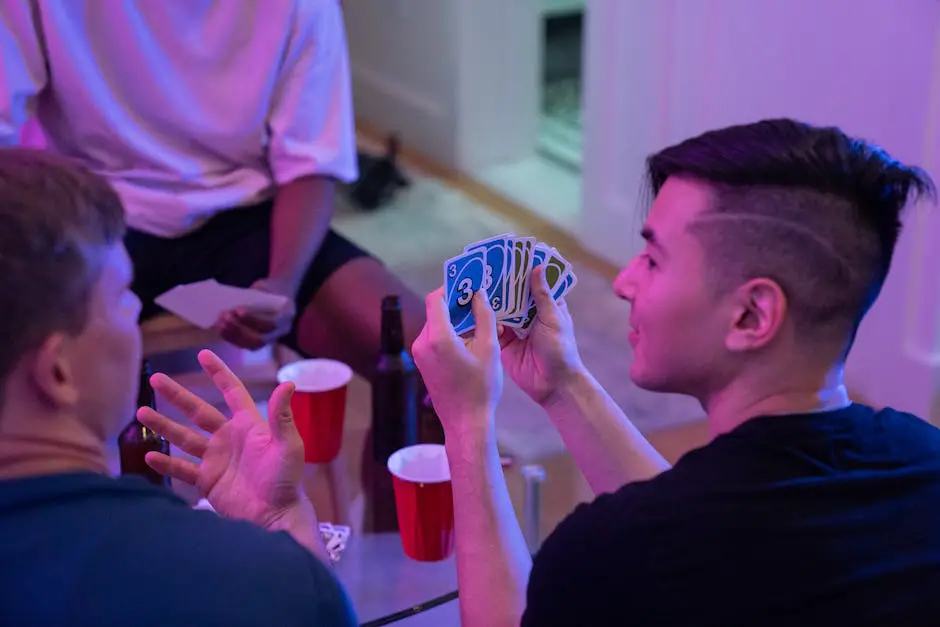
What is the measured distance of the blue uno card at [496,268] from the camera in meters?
1.30

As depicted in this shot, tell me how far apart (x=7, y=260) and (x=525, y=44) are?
371cm

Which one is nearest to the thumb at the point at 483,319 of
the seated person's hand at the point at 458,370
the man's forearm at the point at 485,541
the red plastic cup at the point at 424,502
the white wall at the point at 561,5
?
the seated person's hand at the point at 458,370

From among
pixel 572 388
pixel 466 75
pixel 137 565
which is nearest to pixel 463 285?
pixel 572 388

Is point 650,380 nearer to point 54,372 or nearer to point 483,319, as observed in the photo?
point 483,319

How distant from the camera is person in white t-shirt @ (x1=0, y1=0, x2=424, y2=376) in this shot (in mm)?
2146

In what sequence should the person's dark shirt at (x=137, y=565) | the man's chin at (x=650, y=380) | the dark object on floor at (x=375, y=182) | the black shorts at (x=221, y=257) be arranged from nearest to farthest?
the person's dark shirt at (x=137, y=565)
the man's chin at (x=650, y=380)
the black shorts at (x=221, y=257)
the dark object on floor at (x=375, y=182)

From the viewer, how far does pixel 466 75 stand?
4.38 m

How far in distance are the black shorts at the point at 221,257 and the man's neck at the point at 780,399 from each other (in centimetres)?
123

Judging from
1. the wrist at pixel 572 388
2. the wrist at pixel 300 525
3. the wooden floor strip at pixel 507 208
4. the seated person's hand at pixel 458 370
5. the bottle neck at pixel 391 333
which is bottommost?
the wooden floor strip at pixel 507 208

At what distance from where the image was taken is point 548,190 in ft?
14.1

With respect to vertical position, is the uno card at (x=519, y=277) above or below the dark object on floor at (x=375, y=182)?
above

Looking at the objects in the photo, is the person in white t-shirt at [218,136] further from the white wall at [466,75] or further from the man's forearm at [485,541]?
the white wall at [466,75]

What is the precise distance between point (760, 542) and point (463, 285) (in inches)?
19.6

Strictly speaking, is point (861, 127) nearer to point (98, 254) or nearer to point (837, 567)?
point (837, 567)
